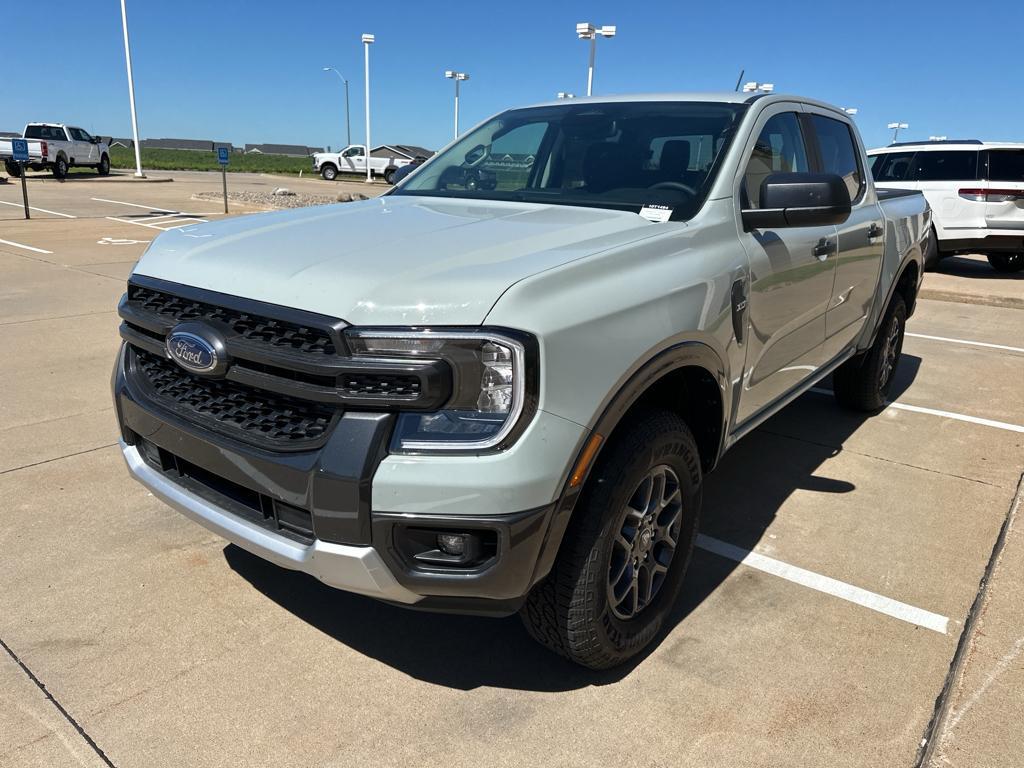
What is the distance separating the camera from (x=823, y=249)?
3668 mm

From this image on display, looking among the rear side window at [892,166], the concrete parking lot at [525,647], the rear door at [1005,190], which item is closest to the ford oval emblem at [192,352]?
the concrete parking lot at [525,647]

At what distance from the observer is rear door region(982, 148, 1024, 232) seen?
11.4m

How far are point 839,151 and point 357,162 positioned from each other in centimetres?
3848

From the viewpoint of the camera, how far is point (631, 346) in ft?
7.62

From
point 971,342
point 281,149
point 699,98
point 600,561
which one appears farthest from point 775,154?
point 281,149

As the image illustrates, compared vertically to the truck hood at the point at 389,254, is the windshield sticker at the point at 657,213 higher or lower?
higher

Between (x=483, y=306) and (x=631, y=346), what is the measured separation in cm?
52

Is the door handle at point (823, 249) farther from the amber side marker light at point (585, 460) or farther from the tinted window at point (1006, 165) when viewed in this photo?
the tinted window at point (1006, 165)

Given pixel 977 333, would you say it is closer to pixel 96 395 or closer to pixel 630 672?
pixel 630 672

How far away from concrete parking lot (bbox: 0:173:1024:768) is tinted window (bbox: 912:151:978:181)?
8908 millimetres

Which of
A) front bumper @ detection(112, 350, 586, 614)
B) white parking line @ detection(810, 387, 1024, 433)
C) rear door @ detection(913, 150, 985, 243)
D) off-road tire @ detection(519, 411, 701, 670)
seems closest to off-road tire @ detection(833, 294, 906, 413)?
white parking line @ detection(810, 387, 1024, 433)

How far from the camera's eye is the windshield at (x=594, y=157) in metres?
3.18

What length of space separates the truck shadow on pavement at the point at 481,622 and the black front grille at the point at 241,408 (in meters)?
0.92

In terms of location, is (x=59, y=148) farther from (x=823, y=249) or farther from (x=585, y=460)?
(x=585, y=460)
